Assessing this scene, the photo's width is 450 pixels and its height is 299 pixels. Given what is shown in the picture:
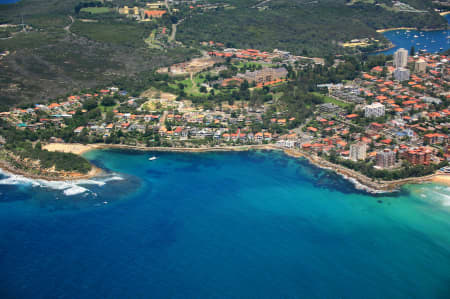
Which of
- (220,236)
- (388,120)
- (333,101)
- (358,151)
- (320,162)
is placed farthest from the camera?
(333,101)

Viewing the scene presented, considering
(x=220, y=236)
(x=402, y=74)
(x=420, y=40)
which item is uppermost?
(x=420, y=40)

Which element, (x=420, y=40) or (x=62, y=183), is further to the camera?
(x=420, y=40)

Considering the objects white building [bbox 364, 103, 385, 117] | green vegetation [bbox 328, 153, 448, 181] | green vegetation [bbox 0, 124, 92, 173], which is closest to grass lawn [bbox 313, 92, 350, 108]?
white building [bbox 364, 103, 385, 117]

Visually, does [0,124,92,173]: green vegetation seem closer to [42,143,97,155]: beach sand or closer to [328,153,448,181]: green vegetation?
[42,143,97,155]: beach sand

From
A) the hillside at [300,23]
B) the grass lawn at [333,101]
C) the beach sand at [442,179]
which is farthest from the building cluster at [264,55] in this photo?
the beach sand at [442,179]

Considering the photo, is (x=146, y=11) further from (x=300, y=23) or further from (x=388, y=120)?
(x=388, y=120)

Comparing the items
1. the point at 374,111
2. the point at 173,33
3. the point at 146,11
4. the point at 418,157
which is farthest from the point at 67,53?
the point at 418,157

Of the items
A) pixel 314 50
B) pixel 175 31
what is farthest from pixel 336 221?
pixel 175 31
